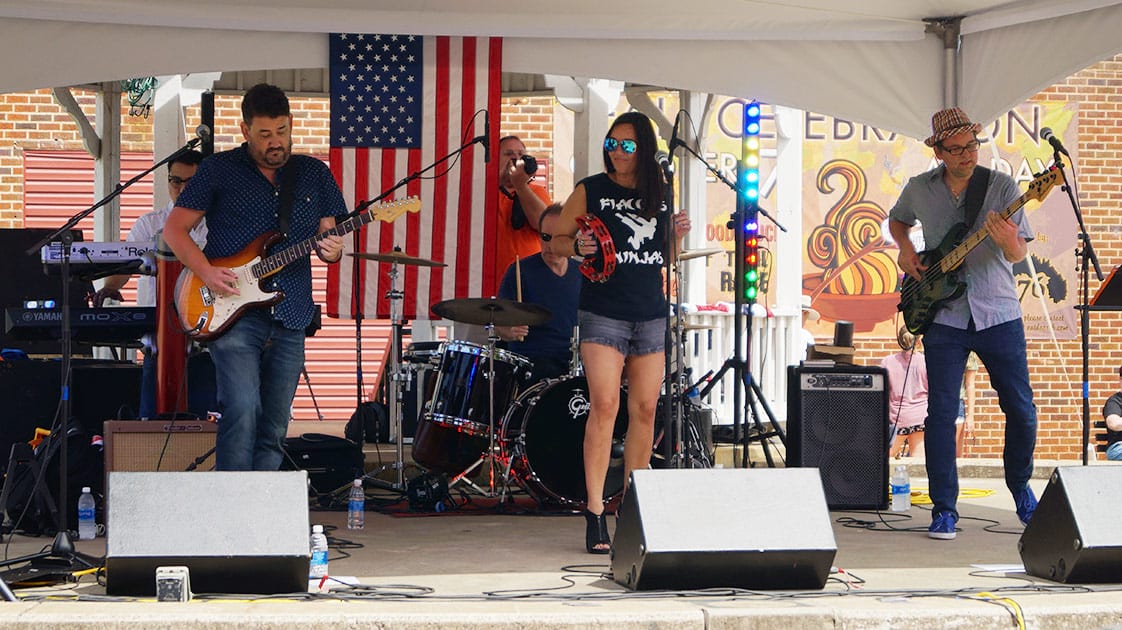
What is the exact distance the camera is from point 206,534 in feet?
15.9

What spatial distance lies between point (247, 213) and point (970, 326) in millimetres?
3633

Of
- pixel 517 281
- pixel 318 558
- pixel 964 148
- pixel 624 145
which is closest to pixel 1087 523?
pixel 964 148

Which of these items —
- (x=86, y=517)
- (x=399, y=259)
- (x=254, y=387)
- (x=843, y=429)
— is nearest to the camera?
(x=254, y=387)

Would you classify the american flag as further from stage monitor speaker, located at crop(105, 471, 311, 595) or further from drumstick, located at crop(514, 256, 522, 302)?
stage monitor speaker, located at crop(105, 471, 311, 595)

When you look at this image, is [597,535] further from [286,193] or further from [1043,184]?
[1043,184]

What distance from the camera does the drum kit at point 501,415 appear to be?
25.7 feet

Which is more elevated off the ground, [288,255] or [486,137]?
[486,137]

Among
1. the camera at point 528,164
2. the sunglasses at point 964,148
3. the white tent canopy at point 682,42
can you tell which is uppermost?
the white tent canopy at point 682,42

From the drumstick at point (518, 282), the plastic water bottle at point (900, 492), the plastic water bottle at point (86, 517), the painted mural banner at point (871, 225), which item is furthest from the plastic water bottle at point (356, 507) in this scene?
the painted mural banner at point (871, 225)

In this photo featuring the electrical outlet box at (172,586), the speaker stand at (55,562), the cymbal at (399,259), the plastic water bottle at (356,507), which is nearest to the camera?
the electrical outlet box at (172,586)

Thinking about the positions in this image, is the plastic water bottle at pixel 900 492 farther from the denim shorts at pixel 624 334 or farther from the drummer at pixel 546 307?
the denim shorts at pixel 624 334

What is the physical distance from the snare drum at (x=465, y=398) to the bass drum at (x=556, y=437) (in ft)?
1.00

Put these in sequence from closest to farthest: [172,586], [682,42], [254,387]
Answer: [172,586], [254,387], [682,42]

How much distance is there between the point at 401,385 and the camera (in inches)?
355
